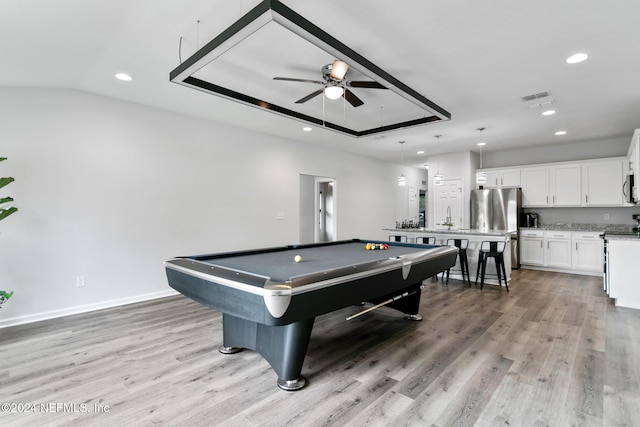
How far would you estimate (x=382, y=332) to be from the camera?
3137 millimetres

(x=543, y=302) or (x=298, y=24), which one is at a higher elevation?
(x=298, y=24)

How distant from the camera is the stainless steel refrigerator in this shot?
21.4ft

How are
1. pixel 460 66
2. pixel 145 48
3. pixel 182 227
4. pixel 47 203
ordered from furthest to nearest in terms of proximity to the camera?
pixel 182 227
pixel 47 203
pixel 460 66
pixel 145 48

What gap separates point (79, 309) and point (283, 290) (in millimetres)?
3455

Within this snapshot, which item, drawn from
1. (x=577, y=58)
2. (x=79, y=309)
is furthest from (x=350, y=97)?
(x=79, y=309)

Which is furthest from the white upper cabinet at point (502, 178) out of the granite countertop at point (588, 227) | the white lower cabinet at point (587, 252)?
the white lower cabinet at point (587, 252)

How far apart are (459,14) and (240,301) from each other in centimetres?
249

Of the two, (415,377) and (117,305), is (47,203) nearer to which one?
(117,305)

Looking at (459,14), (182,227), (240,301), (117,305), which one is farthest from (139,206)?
(459,14)

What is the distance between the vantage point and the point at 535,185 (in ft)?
21.7

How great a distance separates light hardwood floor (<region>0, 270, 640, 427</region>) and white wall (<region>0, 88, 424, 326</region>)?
54 centimetres

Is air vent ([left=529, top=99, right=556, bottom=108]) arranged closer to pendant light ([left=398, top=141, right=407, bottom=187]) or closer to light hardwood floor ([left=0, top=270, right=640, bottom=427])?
pendant light ([left=398, top=141, right=407, bottom=187])

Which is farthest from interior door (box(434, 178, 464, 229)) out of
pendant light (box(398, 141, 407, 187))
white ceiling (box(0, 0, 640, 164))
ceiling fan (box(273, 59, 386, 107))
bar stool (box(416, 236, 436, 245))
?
ceiling fan (box(273, 59, 386, 107))

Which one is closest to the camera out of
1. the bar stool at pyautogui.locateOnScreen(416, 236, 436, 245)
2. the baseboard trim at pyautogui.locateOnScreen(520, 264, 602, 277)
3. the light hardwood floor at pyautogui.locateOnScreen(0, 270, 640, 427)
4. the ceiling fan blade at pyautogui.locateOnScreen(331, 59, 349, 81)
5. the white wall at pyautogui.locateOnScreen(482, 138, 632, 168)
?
the light hardwood floor at pyautogui.locateOnScreen(0, 270, 640, 427)
